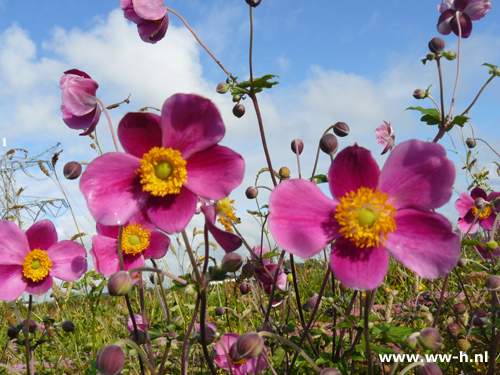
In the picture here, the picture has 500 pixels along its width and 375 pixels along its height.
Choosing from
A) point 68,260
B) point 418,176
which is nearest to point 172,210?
point 418,176

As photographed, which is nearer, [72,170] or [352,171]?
[352,171]

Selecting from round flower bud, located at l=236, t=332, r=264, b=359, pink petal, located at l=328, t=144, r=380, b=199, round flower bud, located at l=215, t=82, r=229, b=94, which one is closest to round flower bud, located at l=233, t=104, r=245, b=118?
round flower bud, located at l=215, t=82, r=229, b=94

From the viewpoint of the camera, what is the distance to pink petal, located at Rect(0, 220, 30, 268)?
2.40 m

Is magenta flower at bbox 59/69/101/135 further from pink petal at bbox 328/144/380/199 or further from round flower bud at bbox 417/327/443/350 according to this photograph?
round flower bud at bbox 417/327/443/350

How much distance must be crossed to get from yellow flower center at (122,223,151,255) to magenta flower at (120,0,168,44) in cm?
105

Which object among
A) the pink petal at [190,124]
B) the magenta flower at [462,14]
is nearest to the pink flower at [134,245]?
the pink petal at [190,124]

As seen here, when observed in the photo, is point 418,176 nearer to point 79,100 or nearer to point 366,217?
point 366,217

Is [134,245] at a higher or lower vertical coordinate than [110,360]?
higher

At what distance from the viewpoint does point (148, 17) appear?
6.77ft

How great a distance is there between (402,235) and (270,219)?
0.52 metres

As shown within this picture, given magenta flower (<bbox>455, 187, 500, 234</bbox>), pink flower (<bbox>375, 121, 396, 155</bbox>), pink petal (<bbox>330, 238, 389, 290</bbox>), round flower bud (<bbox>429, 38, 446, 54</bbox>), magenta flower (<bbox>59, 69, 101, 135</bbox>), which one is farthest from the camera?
magenta flower (<bbox>455, 187, 500, 234</bbox>)

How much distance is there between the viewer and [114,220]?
57.6 inches

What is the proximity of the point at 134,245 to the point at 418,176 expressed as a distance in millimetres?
1492

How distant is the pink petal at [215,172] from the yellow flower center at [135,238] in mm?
797
